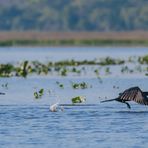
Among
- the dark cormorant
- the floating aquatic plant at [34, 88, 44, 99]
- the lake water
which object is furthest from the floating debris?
the floating aquatic plant at [34, 88, 44, 99]

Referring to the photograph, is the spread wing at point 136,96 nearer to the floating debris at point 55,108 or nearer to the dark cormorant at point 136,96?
the dark cormorant at point 136,96

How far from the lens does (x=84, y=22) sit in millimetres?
174625

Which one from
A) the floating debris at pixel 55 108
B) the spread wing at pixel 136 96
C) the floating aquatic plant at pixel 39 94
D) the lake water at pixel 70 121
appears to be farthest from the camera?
the floating aquatic plant at pixel 39 94

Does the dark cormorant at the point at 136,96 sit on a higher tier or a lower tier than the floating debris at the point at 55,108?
higher

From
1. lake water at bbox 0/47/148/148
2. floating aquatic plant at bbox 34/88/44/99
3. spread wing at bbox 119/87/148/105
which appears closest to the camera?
lake water at bbox 0/47/148/148

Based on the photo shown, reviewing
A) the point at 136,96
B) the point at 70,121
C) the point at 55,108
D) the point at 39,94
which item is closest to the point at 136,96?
the point at 136,96

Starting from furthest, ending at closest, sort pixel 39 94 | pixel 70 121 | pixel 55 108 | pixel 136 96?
pixel 39 94
pixel 55 108
pixel 136 96
pixel 70 121

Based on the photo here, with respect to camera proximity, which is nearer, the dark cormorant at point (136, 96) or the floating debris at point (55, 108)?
the dark cormorant at point (136, 96)

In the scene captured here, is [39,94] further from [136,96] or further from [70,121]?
[70,121]

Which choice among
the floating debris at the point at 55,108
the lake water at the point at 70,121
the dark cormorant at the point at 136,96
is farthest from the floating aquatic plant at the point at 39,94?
the dark cormorant at the point at 136,96

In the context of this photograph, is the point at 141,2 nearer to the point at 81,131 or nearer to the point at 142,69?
the point at 142,69

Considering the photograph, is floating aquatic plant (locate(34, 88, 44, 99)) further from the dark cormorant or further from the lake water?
the dark cormorant

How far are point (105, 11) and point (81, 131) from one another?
157863 millimetres

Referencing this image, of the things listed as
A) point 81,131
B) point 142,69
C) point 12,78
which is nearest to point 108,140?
point 81,131
